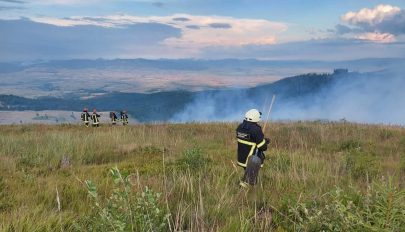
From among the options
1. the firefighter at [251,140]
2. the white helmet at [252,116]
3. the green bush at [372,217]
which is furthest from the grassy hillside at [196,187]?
the white helmet at [252,116]

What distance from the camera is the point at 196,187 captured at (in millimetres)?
7734

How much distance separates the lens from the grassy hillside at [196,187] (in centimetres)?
476

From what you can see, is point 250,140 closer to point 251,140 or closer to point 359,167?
point 251,140

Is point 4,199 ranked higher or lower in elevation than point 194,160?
higher

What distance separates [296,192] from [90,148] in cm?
943

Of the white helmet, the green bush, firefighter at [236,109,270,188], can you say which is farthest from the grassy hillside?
the white helmet

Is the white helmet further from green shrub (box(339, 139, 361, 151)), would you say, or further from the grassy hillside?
green shrub (box(339, 139, 361, 151))

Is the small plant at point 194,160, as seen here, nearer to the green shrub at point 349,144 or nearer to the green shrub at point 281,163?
the green shrub at point 281,163

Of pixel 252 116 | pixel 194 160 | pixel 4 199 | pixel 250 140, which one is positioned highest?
pixel 252 116

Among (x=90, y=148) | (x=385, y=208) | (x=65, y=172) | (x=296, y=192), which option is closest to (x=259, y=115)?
(x=296, y=192)

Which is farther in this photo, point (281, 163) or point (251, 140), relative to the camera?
point (281, 163)

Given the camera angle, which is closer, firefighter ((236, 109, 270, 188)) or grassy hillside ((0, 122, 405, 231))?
grassy hillside ((0, 122, 405, 231))

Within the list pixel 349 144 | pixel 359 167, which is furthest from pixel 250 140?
pixel 349 144

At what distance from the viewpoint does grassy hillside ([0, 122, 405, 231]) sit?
15.6 feet
